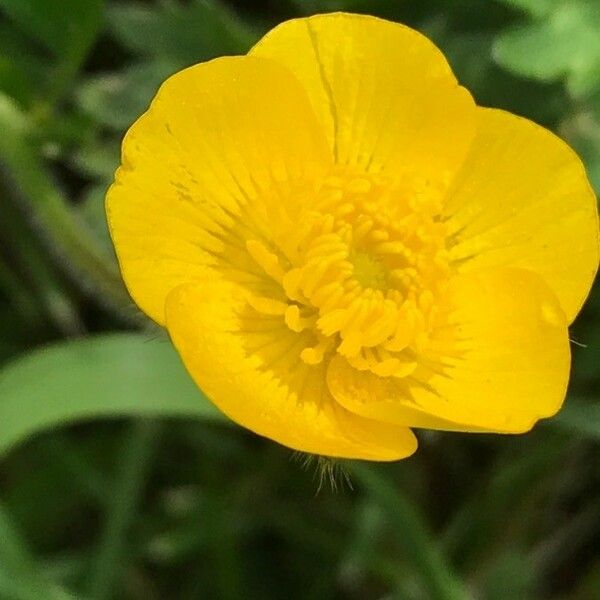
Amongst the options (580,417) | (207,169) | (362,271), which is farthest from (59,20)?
(580,417)

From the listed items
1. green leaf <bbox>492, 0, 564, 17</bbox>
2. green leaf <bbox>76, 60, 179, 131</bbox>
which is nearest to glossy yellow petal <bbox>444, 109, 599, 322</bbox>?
green leaf <bbox>492, 0, 564, 17</bbox>

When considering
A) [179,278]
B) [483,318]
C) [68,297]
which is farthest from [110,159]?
[483,318]

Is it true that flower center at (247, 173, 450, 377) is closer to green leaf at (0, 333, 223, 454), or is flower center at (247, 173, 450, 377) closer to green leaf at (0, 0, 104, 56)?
green leaf at (0, 333, 223, 454)

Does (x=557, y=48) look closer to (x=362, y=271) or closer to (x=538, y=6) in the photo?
(x=538, y=6)

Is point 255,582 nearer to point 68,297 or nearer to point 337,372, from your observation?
point 68,297

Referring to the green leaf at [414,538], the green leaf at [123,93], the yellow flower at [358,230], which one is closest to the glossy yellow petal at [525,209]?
the yellow flower at [358,230]
